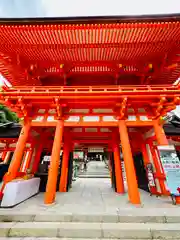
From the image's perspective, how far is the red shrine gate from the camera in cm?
475

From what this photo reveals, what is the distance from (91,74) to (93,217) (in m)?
6.24

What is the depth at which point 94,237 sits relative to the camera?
3342 mm

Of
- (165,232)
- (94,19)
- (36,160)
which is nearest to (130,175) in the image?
(165,232)

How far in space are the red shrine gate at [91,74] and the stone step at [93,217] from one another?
3.37ft

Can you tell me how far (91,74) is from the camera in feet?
22.4

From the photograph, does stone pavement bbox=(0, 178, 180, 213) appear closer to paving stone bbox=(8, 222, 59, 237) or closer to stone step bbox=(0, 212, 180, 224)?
stone step bbox=(0, 212, 180, 224)

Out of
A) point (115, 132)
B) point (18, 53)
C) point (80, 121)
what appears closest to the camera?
point (18, 53)

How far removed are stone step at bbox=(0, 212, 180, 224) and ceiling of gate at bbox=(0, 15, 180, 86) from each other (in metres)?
5.81

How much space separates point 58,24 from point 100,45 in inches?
69.4

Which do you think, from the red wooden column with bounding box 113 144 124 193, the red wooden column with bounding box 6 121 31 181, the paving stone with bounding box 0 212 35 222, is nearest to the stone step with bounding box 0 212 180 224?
the paving stone with bounding box 0 212 35 222

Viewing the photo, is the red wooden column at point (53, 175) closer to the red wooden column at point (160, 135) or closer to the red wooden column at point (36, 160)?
the red wooden column at point (36, 160)

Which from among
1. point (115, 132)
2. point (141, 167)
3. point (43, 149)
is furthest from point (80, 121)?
point (141, 167)

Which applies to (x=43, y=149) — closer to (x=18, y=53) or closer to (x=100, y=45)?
(x=18, y=53)

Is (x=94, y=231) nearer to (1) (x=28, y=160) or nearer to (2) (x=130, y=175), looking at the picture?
(2) (x=130, y=175)
